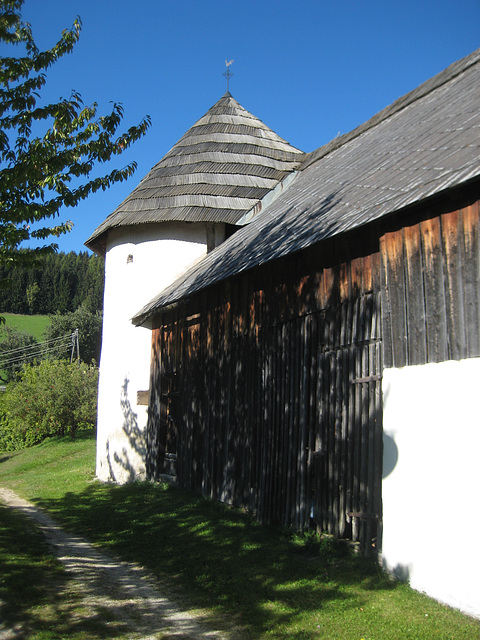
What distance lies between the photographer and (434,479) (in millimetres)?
5805

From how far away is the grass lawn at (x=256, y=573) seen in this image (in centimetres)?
512

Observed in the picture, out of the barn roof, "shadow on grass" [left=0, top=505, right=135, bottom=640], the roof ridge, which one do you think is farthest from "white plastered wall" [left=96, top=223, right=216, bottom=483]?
"shadow on grass" [left=0, top=505, right=135, bottom=640]

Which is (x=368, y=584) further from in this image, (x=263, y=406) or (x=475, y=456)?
(x=263, y=406)

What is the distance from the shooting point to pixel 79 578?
6539mm

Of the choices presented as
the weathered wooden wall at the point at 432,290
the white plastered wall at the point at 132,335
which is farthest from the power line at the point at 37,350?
the weathered wooden wall at the point at 432,290

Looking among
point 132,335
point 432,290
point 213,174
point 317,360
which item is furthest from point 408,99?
point 132,335

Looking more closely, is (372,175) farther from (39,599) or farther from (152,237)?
(152,237)

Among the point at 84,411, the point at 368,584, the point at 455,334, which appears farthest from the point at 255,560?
the point at 84,411

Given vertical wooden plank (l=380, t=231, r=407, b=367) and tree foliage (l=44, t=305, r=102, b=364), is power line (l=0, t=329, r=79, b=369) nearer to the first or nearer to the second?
tree foliage (l=44, t=305, r=102, b=364)

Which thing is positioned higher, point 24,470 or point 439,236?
point 439,236

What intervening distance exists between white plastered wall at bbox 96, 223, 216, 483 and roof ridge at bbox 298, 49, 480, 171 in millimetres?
3569

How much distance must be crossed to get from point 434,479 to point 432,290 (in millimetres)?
1833

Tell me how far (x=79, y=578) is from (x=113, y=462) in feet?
27.8

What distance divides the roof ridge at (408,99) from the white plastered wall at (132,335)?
3.57 metres
